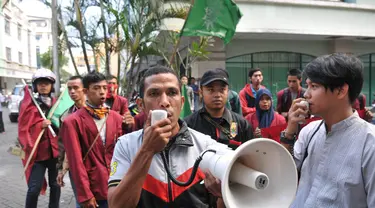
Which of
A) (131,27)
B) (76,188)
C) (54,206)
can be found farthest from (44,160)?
(131,27)

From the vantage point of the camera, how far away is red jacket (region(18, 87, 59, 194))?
4198mm

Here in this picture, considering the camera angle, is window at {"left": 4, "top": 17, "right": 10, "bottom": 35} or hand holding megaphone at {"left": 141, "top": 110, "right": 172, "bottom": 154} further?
window at {"left": 4, "top": 17, "right": 10, "bottom": 35}

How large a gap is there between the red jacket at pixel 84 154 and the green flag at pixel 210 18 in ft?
9.82

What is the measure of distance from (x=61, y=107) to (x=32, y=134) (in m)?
0.50

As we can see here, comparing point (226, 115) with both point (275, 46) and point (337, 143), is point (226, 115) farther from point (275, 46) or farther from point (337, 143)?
point (275, 46)

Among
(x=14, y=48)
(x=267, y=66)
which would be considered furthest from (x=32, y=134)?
(x=14, y=48)

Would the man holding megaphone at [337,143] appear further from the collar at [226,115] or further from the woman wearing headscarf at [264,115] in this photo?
the woman wearing headscarf at [264,115]

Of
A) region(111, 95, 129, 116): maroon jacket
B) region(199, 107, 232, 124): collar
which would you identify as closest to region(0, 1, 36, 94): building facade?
region(111, 95, 129, 116): maroon jacket

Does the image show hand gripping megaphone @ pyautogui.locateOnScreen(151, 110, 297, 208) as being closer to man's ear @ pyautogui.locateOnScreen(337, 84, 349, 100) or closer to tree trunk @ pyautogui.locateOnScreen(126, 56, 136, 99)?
man's ear @ pyautogui.locateOnScreen(337, 84, 349, 100)

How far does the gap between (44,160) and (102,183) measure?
1286 mm

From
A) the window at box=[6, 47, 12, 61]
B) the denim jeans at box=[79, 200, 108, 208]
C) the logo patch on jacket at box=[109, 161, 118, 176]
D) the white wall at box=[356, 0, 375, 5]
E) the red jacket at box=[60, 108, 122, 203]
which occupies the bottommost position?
the denim jeans at box=[79, 200, 108, 208]

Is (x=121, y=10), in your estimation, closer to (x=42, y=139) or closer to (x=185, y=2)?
(x=185, y=2)

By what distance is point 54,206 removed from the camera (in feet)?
14.6

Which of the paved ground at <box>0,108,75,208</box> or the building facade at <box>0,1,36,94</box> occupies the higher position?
the building facade at <box>0,1,36,94</box>
